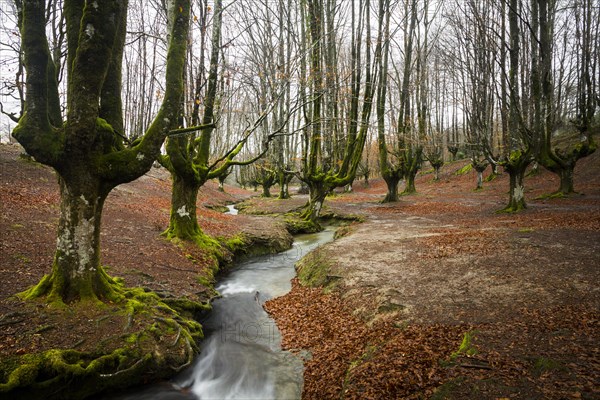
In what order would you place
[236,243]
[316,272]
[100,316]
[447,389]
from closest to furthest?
[447,389]
[100,316]
[316,272]
[236,243]

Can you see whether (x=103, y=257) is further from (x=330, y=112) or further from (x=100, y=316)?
(x=330, y=112)

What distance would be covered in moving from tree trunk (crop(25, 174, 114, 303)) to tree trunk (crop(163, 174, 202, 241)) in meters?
5.17

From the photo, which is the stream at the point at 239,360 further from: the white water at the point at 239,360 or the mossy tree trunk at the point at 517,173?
the mossy tree trunk at the point at 517,173

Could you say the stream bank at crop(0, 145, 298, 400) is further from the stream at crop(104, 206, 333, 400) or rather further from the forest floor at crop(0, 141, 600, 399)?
the stream at crop(104, 206, 333, 400)

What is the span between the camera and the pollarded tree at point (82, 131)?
461 cm

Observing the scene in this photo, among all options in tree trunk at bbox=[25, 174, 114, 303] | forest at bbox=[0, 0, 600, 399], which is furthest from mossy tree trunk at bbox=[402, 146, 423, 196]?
tree trunk at bbox=[25, 174, 114, 303]

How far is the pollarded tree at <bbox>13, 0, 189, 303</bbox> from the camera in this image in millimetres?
4609

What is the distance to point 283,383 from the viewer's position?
524 centimetres

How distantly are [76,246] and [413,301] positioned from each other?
6.06m

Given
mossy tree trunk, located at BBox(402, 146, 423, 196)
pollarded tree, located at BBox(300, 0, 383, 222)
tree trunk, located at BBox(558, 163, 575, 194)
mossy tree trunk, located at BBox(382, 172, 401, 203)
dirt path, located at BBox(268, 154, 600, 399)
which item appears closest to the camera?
dirt path, located at BBox(268, 154, 600, 399)

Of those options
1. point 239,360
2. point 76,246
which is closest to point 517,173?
point 239,360

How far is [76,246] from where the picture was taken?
5023 mm

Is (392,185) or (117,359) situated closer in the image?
(117,359)

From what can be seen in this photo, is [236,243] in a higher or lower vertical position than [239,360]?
higher
